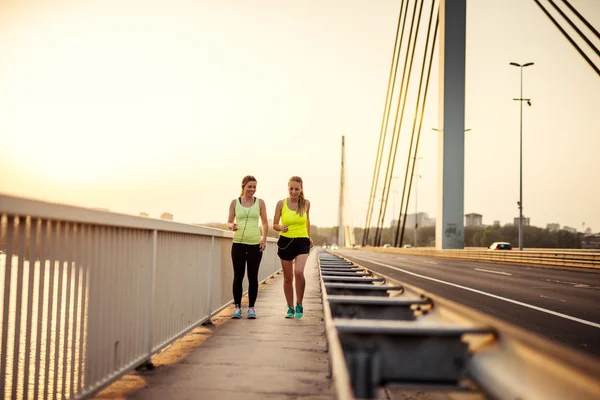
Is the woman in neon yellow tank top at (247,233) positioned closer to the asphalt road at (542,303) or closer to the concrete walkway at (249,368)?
the concrete walkway at (249,368)

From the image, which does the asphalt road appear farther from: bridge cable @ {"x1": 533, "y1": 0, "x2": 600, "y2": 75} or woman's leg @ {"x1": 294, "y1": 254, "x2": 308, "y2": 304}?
bridge cable @ {"x1": 533, "y1": 0, "x2": 600, "y2": 75}

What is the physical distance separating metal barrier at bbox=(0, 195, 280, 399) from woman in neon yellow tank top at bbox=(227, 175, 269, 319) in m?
2.13

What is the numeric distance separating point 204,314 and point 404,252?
44.4m

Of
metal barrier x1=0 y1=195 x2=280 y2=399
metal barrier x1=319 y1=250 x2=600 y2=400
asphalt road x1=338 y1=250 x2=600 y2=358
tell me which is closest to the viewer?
metal barrier x1=319 y1=250 x2=600 y2=400

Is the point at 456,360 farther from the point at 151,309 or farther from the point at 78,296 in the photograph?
the point at 151,309

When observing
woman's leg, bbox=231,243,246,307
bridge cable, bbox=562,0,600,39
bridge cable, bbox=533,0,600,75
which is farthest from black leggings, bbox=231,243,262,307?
bridge cable, bbox=562,0,600,39

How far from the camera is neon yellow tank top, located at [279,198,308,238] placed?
24.7 feet

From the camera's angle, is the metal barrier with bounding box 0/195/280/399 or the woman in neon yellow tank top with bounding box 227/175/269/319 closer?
the metal barrier with bounding box 0/195/280/399

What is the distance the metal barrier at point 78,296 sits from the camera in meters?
2.74

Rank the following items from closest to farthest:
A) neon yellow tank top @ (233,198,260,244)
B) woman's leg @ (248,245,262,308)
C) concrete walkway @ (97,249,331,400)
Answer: concrete walkway @ (97,249,331,400), neon yellow tank top @ (233,198,260,244), woman's leg @ (248,245,262,308)

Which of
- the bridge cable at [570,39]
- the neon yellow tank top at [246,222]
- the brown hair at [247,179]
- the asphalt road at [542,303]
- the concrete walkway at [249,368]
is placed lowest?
the asphalt road at [542,303]

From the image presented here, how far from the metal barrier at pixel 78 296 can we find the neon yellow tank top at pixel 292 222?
Answer: 2348mm

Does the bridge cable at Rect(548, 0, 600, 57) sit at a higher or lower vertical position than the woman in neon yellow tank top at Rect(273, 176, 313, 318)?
higher

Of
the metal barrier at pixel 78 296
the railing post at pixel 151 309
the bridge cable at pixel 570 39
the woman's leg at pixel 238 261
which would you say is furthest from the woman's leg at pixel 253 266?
the bridge cable at pixel 570 39
